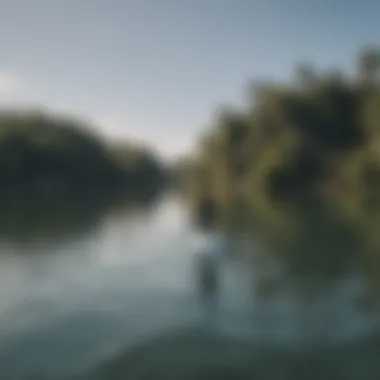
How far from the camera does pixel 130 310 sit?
15273 millimetres

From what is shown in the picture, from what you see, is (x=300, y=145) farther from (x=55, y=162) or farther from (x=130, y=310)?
(x=55, y=162)

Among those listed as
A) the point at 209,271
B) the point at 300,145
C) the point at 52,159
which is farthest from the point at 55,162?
the point at 209,271

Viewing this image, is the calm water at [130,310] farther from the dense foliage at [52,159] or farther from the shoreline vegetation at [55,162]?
the dense foliage at [52,159]

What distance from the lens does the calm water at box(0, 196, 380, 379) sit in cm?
1238

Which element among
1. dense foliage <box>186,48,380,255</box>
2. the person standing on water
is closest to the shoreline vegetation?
dense foliage <box>186,48,380,255</box>

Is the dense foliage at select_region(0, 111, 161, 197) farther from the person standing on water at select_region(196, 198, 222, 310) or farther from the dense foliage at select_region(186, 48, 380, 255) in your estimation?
the person standing on water at select_region(196, 198, 222, 310)

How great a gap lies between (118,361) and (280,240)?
1845 cm

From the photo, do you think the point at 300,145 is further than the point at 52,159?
No

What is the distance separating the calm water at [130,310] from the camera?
1238cm

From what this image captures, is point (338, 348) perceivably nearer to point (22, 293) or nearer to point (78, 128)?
point (22, 293)

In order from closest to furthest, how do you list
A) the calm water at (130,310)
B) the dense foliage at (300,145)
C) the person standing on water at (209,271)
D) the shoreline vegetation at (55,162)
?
the calm water at (130,310), the person standing on water at (209,271), the dense foliage at (300,145), the shoreline vegetation at (55,162)

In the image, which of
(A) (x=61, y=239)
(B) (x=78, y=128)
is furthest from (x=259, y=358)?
(B) (x=78, y=128)

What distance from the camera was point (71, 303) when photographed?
16.1 metres

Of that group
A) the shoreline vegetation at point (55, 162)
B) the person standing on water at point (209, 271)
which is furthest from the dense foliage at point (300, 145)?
the person standing on water at point (209, 271)
